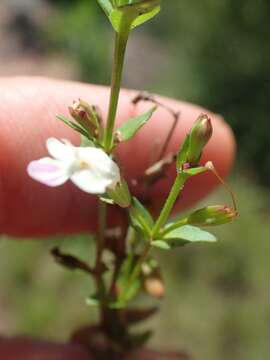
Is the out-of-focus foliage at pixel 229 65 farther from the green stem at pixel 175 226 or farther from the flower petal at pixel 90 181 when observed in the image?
the flower petal at pixel 90 181

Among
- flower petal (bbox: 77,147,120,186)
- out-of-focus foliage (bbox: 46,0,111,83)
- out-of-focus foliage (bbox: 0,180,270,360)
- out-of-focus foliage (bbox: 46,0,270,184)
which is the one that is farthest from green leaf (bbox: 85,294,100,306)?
out-of-focus foliage (bbox: 46,0,111,83)

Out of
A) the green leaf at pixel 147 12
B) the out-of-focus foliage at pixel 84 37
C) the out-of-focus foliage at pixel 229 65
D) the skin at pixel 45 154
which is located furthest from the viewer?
the out-of-focus foliage at pixel 84 37

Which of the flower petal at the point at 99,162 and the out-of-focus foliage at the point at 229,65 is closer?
the flower petal at the point at 99,162

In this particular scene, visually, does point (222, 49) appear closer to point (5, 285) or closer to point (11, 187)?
point (5, 285)

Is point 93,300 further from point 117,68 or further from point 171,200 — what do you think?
point 117,68

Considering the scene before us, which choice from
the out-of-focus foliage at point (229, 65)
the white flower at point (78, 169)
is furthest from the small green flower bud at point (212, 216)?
the out-of-focus foliage at point (229, 65)

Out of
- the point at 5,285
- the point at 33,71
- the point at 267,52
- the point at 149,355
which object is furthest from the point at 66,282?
the point at 33,71

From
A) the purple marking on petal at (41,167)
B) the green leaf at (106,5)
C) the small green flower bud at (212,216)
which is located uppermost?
Answer: the green leaf at (106,5)
